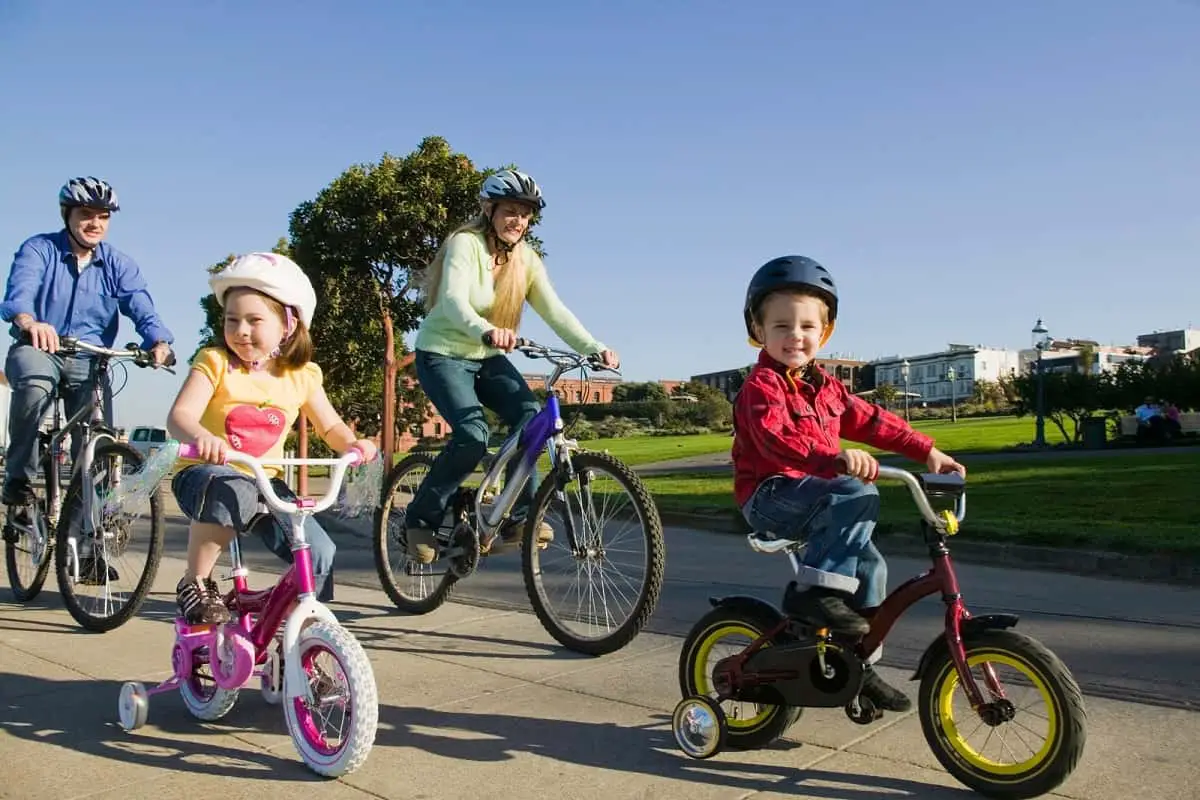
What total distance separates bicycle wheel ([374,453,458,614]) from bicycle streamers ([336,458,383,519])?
152 cm

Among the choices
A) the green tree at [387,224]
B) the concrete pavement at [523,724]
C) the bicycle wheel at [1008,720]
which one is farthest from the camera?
the green tree at [387,224]

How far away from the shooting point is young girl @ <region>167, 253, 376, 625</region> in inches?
126

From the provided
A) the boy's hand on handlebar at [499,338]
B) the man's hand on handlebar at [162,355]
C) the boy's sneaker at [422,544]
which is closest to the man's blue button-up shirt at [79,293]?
the man's hand on handlebar at [162,355]

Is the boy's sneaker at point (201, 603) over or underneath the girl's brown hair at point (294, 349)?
underneath

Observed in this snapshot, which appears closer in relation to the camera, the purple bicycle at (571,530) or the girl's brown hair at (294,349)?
the girl's brown hair at (294,349)

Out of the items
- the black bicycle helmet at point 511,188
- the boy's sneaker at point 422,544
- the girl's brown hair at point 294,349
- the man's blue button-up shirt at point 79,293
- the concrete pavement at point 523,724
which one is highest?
the black bicycle helmet at point 511,188

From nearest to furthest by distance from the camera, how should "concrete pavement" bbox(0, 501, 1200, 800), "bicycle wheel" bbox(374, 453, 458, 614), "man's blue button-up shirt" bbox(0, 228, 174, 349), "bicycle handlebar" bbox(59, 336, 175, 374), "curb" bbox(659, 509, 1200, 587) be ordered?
"concrete pavement" bbox(0, 501, 1200, 800) → "bicycle handlebar" bbox(59, 336, 175, 374) → "bicycle wheel" bbox(374, 453, 458, 614) → "man's blue button-up shirt" bbox(0, 228, 174, 349) → "curb" bbox(659, 509, 1200, 587)

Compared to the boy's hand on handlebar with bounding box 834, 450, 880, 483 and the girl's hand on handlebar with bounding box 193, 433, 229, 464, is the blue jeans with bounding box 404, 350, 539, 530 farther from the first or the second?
the boy's hand on handlebar with bounding box 834, 450, 880, 483

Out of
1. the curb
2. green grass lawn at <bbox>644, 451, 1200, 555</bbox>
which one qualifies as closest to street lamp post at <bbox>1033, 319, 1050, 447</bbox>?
green grass lawn at <bbox>644, 451, 1200, 555</bbox>

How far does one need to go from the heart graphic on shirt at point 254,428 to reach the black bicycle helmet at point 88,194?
2.57m

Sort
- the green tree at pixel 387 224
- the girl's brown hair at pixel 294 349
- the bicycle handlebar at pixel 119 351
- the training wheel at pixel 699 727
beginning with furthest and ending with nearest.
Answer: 1. the green tree at pixel 387 224
2. the bicycle handlebar at pixel 119 351
3. the girl's brown hair at pixel 294 349
4. the training wheel at pixel 699 727

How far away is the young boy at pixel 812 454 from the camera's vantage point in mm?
2701

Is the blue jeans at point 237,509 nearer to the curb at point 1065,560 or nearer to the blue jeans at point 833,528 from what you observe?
the blue jeans at point 833,528

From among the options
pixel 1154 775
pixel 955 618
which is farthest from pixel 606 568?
pixel 1154 775
